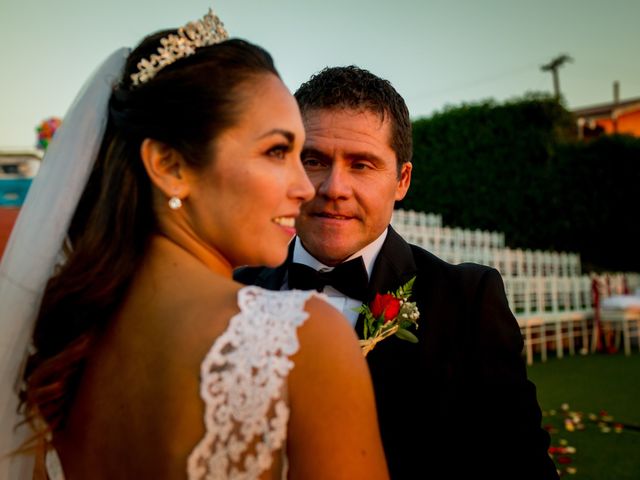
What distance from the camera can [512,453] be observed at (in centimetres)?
199

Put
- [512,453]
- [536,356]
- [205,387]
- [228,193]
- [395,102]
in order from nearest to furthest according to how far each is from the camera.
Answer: [205,387]
[228,193]
[512,453]
[395,102]
[536,356]

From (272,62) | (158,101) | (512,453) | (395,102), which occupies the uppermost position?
(395,102)

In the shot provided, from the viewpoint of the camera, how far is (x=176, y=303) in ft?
4.19

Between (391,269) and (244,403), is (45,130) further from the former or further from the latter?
(244,403)

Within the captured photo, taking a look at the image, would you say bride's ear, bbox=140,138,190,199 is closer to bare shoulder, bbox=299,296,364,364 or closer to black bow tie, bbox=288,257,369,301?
bare shoulder, bbox=299,296,364,364

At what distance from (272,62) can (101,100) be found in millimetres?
582

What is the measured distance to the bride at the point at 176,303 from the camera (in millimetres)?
1160

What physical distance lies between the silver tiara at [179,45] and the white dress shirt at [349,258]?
4.25 feet

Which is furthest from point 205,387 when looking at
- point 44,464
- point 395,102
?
point 395,102

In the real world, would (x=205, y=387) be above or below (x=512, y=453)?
above

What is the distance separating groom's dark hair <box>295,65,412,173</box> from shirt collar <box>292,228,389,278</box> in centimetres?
48

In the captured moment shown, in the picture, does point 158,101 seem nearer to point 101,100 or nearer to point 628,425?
point 101,100

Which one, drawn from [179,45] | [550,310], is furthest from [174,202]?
[550,310]

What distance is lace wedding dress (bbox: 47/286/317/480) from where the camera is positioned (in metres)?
1.14
